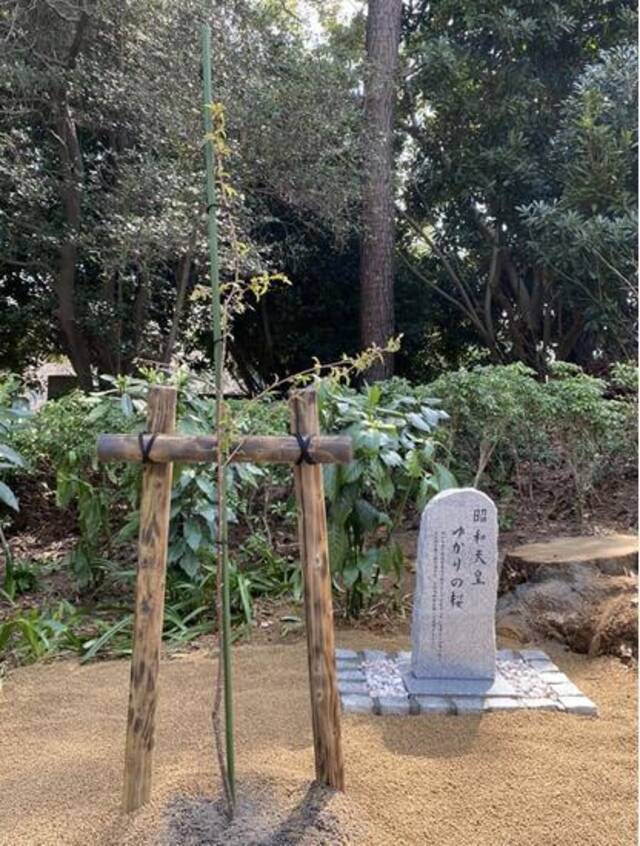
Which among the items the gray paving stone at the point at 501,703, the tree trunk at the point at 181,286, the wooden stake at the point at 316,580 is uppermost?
the tree trunk at the point at 181,286

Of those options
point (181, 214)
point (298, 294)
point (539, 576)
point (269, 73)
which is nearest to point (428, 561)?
point (539, 576)

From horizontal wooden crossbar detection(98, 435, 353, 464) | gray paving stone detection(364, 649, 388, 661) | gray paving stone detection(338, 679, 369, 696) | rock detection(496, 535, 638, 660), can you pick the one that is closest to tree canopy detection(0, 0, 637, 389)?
rock detection(496, 535, 638, 660)

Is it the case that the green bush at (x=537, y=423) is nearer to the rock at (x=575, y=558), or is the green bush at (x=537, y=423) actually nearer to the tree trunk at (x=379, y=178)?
the rock at (x=575, y=558)

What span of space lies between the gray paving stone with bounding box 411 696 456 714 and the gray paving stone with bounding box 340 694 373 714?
181 millimetres

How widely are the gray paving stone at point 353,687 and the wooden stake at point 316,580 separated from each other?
0.84m

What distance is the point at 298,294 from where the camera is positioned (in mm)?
10141

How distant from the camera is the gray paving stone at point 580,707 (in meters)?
2.68

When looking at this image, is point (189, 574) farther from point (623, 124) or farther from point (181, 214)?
point (623, 124)

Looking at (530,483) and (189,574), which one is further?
(530,483)

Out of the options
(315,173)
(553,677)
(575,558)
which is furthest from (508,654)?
(315,173)

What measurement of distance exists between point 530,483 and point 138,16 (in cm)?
527

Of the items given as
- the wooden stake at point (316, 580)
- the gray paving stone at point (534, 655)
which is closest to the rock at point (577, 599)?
the gray paving stone at point (534, 655)

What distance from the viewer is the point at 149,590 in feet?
6.05

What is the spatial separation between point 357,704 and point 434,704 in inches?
11.6
